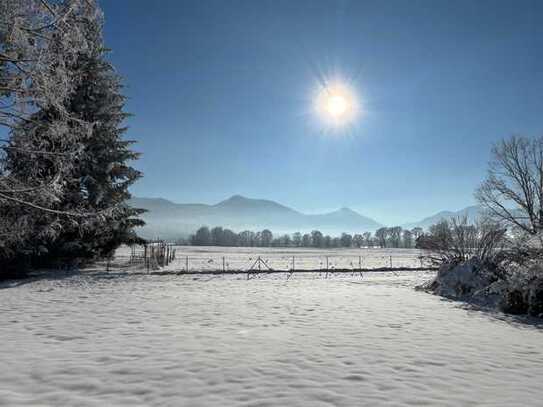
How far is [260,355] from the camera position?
20.2 ft

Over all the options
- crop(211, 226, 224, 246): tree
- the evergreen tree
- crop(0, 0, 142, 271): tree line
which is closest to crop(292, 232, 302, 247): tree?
crop(211, 226, 224, 246): tree

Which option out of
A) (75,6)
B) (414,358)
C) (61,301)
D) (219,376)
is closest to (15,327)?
(61,301)

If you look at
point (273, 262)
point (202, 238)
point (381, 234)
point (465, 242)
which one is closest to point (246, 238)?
point (202, 238)

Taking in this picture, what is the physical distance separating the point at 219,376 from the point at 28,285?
51.7 feet

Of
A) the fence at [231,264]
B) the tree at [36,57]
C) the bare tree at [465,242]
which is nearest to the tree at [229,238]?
the fence at [231,264]

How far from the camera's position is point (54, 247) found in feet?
72.1

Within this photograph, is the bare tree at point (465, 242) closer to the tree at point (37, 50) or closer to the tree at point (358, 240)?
the tree at point (37, 50)

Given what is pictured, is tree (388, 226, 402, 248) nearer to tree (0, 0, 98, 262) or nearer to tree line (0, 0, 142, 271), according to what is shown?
tree line (0, 0, 142, 271)

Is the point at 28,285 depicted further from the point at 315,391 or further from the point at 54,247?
the point at 315,391

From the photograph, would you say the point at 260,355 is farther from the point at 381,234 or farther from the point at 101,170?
the point at 381,234

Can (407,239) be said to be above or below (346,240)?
above

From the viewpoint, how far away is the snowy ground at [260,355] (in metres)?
4.50

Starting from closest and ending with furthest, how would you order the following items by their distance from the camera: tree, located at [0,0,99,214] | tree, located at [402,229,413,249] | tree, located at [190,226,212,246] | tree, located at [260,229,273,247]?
tree, located at [0,0,99,214], tree, located at [190,226,212,246], tree, located at [402,229,413,249], tree, located at [260,229,273,247]

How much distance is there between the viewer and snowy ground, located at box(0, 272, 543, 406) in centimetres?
450
